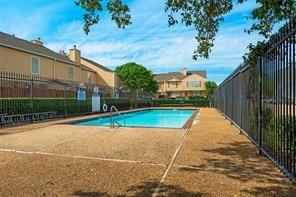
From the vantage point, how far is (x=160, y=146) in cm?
695

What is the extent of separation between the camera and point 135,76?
1866 inches

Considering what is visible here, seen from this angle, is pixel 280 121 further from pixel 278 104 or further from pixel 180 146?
pixel 180 146

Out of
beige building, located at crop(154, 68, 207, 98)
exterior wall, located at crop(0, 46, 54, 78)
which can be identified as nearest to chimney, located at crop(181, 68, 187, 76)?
beige building, located at crop(154, 68, 207, 98)

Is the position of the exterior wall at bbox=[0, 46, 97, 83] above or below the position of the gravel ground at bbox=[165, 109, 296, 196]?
above

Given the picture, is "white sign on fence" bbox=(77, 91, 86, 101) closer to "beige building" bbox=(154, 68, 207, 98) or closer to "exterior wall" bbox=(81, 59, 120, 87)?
"exterior wall" bbox=(81, 59, 120, 87)

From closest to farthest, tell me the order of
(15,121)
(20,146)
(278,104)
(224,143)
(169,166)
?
(278,104)
(169,166)
(20,146)
(224,143)
(15,121)

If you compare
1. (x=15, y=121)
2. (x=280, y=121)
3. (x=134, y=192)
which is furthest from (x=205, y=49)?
(x=15, y=121)

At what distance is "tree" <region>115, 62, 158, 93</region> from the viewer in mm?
47125

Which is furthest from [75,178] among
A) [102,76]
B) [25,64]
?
[102,76]

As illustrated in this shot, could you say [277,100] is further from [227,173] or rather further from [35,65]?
[35,65]

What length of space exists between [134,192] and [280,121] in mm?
2658

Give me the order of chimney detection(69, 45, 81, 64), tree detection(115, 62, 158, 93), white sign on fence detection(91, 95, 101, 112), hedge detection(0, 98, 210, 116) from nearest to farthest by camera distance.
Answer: hedge detection(0, 98, 210, 116)
white sign on fence detection(91, 95, 101, 112)
chimney detection(69, 45, 81, 64)
tree detection(115, 62, 158, 93)

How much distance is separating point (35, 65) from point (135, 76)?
26.7 metres

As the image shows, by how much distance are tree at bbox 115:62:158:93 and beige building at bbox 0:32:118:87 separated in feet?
56.3
